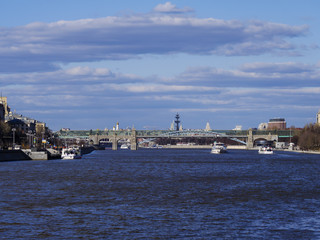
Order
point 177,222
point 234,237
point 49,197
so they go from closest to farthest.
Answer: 1. point 234,237
2. point 177,222
3. point 49,197

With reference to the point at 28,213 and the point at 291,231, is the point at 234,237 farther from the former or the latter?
the point at 28,213

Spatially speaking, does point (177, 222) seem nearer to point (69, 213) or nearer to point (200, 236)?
point (200, 236)

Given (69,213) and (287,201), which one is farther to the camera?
(287,201)

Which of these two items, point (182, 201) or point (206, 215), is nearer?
point (206, 215)

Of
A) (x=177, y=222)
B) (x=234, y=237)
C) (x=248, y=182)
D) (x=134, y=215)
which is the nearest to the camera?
(x=234, y=237)

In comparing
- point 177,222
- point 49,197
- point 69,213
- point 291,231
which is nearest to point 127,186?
point 49,197

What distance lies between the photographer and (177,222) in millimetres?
32844

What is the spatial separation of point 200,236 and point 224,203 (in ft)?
42.0

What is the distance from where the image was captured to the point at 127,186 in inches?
2206

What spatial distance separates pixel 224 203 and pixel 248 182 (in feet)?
64.7

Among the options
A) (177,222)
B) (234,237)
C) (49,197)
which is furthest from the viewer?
(49,197)

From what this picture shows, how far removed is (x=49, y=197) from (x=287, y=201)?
1611 cm

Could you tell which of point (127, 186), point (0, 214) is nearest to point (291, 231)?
point (0, 214)

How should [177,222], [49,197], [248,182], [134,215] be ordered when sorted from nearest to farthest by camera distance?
[177,222] → [134,215] → [49,197] → [248,182]
